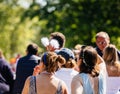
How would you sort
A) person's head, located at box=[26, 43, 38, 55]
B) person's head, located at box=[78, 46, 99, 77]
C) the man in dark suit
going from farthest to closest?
person's head, located at box=[26, 43, 38, 55] < the man in dark suit < person's head, located at box=[78, 46, 99, 77]

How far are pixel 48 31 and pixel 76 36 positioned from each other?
5.36ft

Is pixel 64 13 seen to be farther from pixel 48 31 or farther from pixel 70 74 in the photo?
pixel 70 74

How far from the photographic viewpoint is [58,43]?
34.4 feet

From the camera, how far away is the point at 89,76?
26.6ft

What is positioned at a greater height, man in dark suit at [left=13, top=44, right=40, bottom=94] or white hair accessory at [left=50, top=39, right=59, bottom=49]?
white hair accessory at [left=50, top=39, right=59, bottom=49]

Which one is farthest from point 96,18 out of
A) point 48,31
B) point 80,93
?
point 80,93

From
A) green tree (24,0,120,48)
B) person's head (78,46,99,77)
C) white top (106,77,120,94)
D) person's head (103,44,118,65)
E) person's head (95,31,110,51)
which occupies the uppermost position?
green tree (24,0,120,48)

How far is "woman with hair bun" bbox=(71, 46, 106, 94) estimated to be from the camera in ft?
26.2

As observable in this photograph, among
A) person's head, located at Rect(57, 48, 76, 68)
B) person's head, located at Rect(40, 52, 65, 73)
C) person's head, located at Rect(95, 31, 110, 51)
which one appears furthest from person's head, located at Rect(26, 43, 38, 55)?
person's head, located at Rect(40, 52, 65, 73)

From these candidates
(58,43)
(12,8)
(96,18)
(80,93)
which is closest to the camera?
(80,93)

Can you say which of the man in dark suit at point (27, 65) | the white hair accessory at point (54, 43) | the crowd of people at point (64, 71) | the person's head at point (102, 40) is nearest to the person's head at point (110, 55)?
the crowd of people at point (64, 71)

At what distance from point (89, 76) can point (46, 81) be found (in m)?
0.59

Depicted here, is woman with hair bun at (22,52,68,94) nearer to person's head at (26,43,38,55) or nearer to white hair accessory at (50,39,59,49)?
white hair accessory at (50,39,59,49)

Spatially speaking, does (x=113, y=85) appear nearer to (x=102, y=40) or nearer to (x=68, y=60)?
(x=68, y=60)
